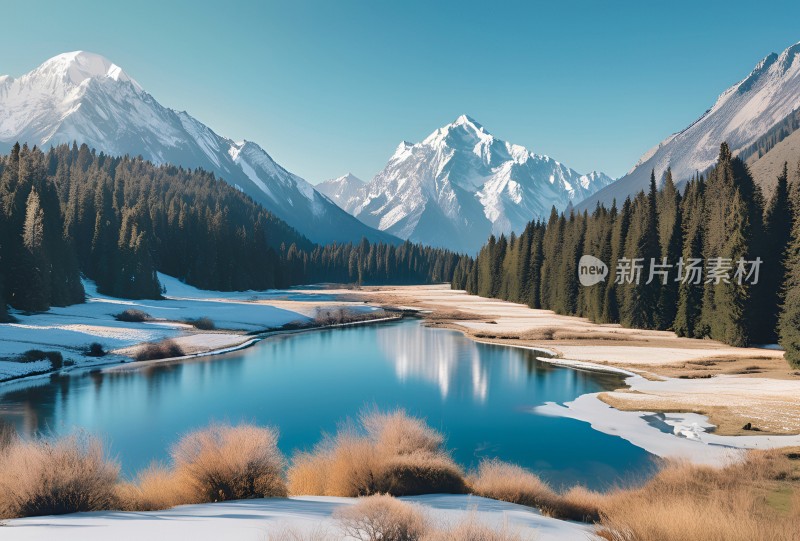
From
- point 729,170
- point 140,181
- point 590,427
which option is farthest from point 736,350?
point 140,181

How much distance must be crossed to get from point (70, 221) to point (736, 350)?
9773 centimetres

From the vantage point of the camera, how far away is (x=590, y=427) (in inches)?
915

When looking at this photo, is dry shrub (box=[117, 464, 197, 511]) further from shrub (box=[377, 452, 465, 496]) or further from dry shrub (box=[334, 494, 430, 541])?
dry shrub (box=[334, 494, 430, 541])

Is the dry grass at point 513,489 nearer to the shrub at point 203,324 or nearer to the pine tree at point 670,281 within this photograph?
the shrub at point 203,324

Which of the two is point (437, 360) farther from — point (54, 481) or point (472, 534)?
point (472, 534)

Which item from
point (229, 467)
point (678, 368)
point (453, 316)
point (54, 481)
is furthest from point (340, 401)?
point (453, 316)

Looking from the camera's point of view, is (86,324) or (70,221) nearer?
(86,324)

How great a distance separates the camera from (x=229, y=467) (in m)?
11.7

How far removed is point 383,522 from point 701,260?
173 ft

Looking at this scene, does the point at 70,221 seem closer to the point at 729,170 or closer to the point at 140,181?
the point at 140,181

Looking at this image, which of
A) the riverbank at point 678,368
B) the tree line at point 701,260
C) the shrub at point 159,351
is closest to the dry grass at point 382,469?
the riverbank at point 678,368

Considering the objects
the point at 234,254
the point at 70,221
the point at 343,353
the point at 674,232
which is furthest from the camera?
the point at 234,254

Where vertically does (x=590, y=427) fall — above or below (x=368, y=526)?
below

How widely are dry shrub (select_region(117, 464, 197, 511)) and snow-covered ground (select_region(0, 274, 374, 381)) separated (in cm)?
2484
